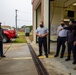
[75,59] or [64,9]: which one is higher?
[64,9]

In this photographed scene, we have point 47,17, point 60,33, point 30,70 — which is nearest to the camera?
point 30,70

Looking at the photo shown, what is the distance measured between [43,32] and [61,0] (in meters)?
8.32

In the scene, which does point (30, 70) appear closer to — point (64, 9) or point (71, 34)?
point (71, 34)

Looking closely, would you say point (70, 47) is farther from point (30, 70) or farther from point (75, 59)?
point (30, 70)

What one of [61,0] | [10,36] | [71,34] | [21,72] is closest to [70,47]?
[71,34]

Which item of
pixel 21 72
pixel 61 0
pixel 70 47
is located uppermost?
pixel 61 0

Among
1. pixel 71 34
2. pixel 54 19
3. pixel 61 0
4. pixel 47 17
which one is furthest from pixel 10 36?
pixel 71 34

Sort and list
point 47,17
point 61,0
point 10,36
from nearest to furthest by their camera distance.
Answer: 1. point 47,17
2. point 61,0
3. point 10,36

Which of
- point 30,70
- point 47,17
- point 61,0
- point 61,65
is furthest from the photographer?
point 61,0

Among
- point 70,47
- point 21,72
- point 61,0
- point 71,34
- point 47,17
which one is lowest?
point 21,72

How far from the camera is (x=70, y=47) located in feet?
32.8

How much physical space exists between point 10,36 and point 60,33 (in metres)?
13.2

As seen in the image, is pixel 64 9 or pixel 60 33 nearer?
pixel 60 33

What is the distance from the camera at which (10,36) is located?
23.5 metres
